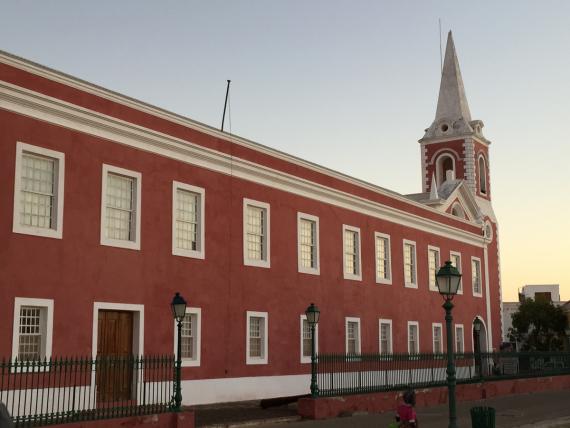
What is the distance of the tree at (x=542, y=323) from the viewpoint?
60.7 m

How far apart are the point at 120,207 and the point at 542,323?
4938 centimetres

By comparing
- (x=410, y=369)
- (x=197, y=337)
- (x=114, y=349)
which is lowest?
(x=410, y=369)

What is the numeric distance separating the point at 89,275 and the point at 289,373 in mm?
8507

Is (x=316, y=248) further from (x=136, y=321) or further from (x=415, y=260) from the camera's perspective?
(x=136, y=321)

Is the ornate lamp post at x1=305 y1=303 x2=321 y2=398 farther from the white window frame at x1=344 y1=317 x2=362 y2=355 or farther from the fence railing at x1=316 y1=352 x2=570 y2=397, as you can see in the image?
the white window frame at x1=344 y1=317 x2=362 y2=355

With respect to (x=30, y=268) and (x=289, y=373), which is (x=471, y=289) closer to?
(x=289, y=373)

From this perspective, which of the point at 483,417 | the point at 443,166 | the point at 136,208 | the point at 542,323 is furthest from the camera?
the point at 542,323

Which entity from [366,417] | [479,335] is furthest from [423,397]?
[479,335]

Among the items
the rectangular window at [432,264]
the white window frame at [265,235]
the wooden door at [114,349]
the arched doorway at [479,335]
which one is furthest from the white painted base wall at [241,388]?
the arched doorway at [479,335]

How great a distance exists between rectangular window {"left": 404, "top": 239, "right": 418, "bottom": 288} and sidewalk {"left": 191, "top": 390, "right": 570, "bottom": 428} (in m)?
7.62

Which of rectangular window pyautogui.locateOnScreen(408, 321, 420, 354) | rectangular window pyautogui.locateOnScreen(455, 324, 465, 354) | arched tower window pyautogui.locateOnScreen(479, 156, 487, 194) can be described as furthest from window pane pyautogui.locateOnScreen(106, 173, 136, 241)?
arched tower window pyautogui.locateOnScreen(479, 156, 487, 194)

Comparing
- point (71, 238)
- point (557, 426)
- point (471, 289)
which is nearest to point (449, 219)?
point (471, 289)

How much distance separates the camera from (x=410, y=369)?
25.5 meters

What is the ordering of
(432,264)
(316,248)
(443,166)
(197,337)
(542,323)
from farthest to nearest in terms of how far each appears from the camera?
(542,323) < (443,166) < (432,264) < (316,248) < (197,337)
